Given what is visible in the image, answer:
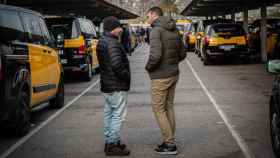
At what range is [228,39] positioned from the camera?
23875 millimetres

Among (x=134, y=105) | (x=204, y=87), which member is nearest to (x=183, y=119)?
(x=134, y=105)

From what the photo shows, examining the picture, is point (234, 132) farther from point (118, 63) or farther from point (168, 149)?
point (118, 63)

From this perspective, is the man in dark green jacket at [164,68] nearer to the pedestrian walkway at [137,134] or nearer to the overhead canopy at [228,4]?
the pedestrian walkway at [137,134]

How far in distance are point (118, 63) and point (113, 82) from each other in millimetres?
259

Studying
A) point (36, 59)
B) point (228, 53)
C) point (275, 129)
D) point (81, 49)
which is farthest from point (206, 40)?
point (275, 129)

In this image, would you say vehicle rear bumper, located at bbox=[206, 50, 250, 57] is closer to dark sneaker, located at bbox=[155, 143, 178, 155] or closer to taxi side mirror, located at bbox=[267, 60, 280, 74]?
dark sneaker, located at bbox=[155, 143, 178, 155]

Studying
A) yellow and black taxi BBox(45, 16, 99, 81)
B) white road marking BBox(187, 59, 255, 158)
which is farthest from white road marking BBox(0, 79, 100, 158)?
yellow and black taxi BBox(45, 16, 99, 81)

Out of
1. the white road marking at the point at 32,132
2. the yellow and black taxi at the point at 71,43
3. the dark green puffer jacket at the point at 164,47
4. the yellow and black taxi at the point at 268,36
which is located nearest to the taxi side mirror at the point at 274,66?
the dark green puffer jacket at the point at 164,47

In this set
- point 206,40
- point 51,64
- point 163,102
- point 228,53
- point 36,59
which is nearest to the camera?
point 163,102

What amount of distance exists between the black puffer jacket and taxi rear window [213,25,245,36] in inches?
681

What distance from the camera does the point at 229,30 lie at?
79.3ft

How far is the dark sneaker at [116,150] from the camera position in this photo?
280 inches

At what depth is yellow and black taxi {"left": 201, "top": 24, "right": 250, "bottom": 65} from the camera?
23828mm

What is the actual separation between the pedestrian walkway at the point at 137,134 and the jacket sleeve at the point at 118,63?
3.23ft
